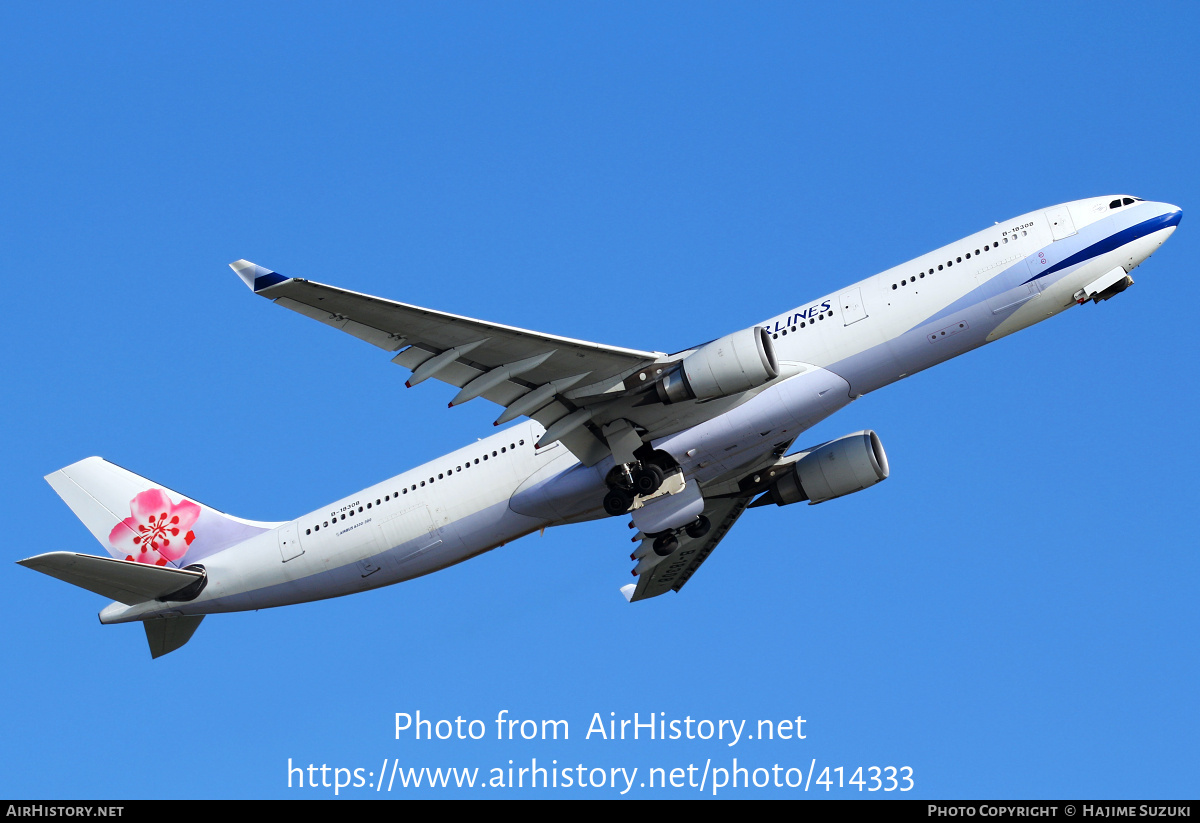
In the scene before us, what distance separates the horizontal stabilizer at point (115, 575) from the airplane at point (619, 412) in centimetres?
7

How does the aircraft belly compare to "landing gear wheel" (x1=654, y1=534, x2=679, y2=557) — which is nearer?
the aircraft belly

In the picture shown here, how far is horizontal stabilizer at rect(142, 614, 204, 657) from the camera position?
35406 millimetres

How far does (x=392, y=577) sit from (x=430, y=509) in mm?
2357

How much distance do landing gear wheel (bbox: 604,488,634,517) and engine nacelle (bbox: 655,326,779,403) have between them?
3.37 m

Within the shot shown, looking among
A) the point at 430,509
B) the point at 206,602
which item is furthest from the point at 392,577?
the point at 206,602

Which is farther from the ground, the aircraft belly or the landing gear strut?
the aircraft belly

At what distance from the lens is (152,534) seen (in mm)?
35844

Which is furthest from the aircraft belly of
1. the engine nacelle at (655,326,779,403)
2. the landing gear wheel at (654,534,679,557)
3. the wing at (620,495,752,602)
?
the wing at (620,495,752,602)

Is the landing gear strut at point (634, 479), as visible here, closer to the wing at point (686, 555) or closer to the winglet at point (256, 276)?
the wing at point (686, 555)

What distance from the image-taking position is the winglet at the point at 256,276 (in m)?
25.1

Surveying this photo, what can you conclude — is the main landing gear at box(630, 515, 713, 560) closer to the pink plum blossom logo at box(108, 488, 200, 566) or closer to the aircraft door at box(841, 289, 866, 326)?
the aircraft door at box(841, 289, 866, 326)

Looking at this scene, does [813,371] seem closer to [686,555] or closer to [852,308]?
[852,308]

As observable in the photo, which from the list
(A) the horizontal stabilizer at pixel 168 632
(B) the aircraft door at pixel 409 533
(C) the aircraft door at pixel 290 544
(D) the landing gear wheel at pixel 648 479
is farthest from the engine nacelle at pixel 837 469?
(A) the horizontal stabilizer at pixel 168 632

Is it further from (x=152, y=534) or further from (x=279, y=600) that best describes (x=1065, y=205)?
(x=152, y=534)
